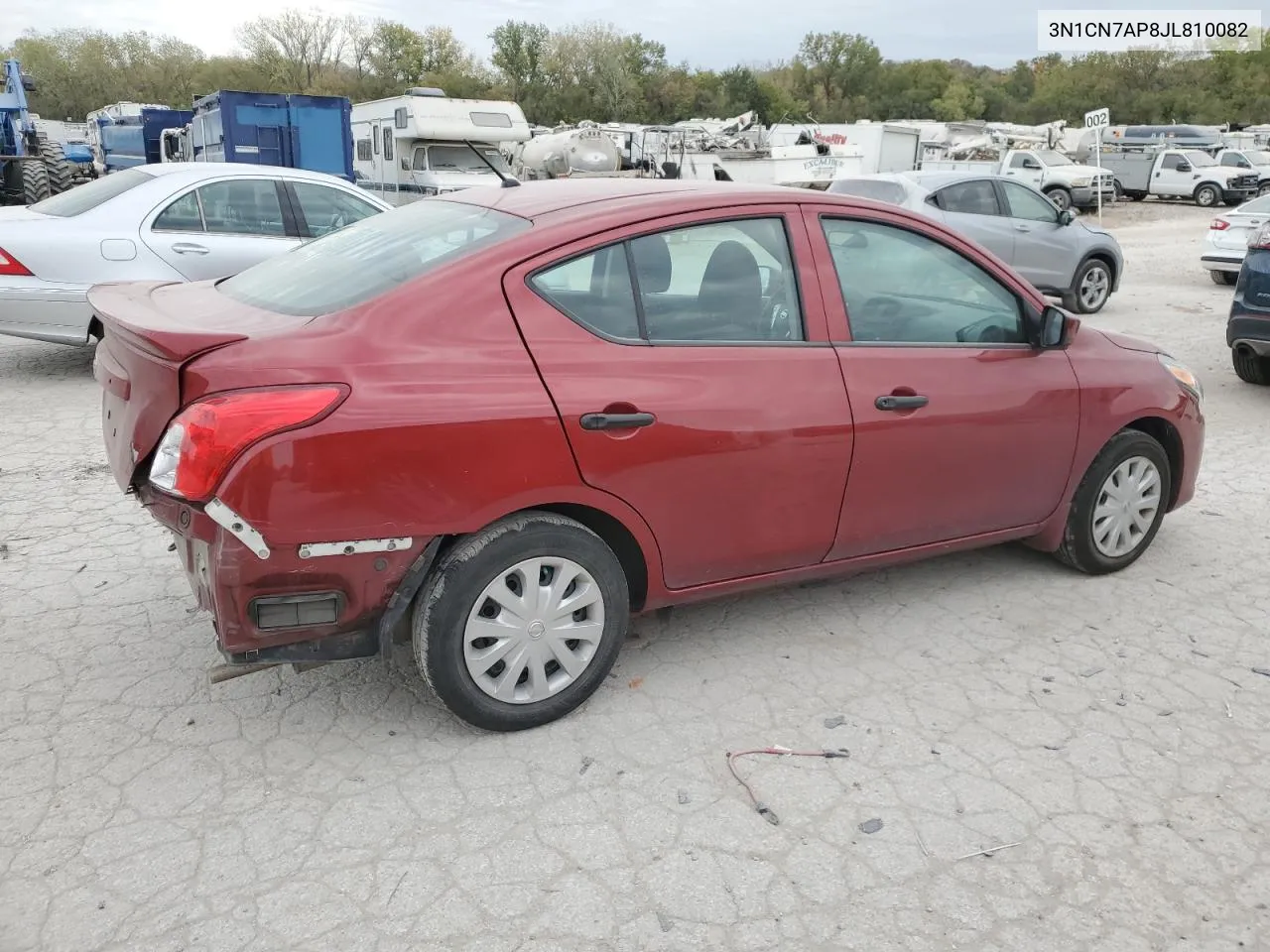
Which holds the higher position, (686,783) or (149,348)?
(149,348)

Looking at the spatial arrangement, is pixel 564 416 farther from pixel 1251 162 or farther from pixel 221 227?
pixel 1251 162

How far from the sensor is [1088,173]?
28453 millimetres

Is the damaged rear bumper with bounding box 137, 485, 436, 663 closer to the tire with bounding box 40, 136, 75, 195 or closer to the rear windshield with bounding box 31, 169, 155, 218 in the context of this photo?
the rear windshield with bounding box 31, 169, 155, 218

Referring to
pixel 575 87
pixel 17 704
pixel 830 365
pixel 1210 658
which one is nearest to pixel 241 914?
pixel 17 704

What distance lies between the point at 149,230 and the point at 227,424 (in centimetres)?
556

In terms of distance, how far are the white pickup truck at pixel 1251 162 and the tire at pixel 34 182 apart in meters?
30.9

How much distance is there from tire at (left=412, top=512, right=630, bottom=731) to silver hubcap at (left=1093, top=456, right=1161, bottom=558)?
93.0 inches

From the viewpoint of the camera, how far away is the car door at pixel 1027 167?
28266mm

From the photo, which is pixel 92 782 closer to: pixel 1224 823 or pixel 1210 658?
pixel 1224 823

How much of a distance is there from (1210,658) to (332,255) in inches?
140

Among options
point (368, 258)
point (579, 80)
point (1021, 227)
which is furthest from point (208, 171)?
point (579, 80)

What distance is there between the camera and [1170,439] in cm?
467

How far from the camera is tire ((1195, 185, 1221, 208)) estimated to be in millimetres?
30953

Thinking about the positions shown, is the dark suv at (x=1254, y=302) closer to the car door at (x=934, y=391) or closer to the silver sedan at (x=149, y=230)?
the car door at (x=934, y=391)
